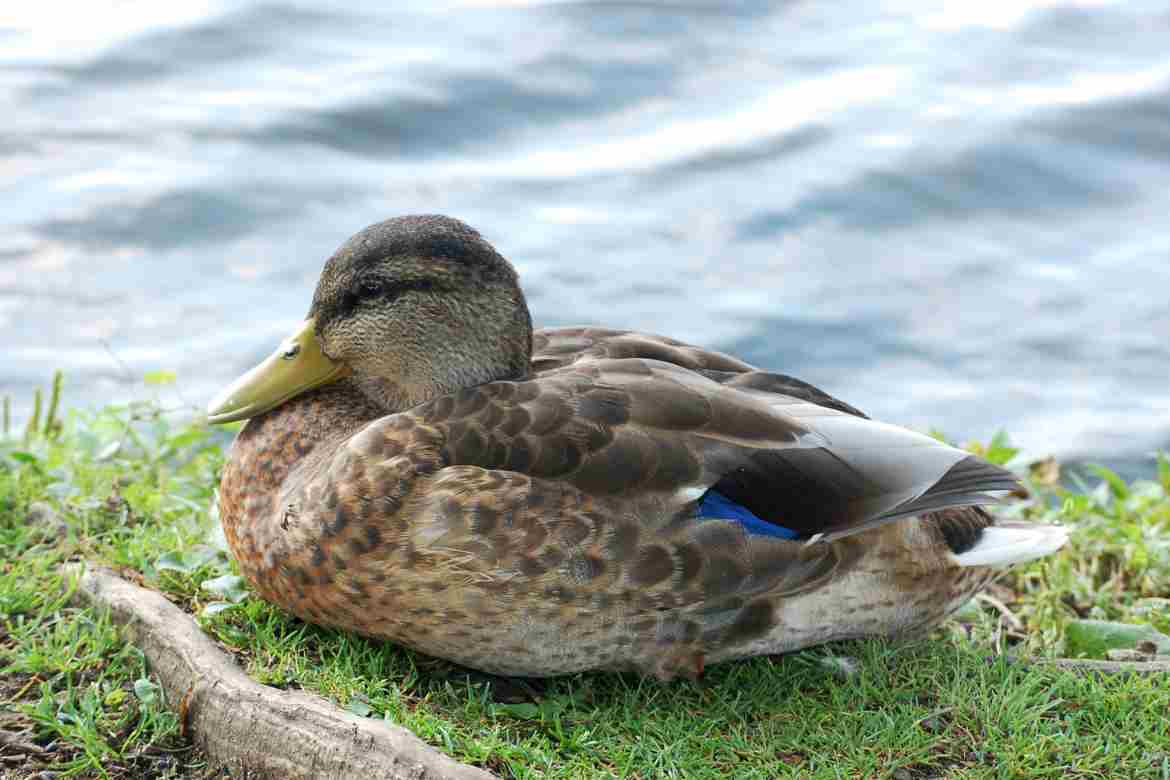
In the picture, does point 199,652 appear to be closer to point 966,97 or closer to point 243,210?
point 243,210

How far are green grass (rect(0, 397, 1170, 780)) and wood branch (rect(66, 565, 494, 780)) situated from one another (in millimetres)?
78

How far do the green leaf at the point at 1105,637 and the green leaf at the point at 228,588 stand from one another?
7.99 ft

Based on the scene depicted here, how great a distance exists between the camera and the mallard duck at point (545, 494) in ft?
12.6

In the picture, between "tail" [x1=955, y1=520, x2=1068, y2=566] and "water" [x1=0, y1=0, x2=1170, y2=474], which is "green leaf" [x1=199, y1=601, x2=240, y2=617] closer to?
"tail" [x1=955, y1=520, x2=1068, y2=566]

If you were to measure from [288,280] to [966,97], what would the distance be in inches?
177

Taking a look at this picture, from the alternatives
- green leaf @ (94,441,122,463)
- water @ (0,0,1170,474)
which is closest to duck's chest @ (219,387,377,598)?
green leaf @ (94,441,122,463)

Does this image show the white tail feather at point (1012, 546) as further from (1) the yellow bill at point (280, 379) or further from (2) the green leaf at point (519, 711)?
(1) the yellow bill at point (280, 379)

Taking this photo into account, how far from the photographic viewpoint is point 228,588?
4352 millimetres

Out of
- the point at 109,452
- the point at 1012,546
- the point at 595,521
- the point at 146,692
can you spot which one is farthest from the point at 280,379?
the point at 1012,546

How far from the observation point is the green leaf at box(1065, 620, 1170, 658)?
456 cm

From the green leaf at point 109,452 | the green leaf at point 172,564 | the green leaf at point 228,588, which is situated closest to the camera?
the green leaf at point 228,588

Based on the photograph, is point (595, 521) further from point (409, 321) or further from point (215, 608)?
point (215, 608)

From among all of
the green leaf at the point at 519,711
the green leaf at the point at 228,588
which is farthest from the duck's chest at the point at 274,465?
the green leaf at the point at 519,711

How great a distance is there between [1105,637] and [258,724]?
250 centimetres
